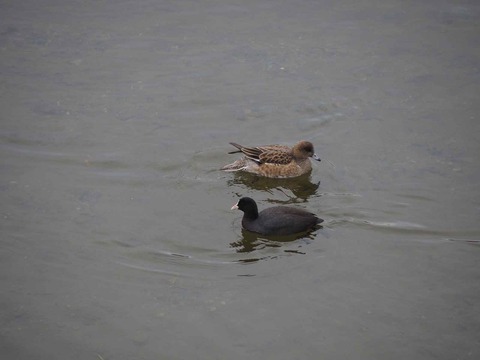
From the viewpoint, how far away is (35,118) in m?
13.4

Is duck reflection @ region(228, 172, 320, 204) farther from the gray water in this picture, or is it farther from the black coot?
the black coot

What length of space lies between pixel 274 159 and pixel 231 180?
0.90 meters

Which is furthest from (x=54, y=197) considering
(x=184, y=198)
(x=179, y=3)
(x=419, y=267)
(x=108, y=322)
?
(x=179, y=3)

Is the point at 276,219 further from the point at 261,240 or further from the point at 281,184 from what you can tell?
the point at 281,184

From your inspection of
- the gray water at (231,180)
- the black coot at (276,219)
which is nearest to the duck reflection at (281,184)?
the gray water at (231,180)

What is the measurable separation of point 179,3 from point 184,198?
26.5 ft

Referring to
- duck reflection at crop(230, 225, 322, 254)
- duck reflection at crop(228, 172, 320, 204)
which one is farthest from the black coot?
duck reflection at crop(228, 172, 320, 204)

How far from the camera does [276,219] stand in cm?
1052

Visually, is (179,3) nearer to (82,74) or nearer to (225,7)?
(225,7)

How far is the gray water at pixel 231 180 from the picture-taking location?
8633 mm

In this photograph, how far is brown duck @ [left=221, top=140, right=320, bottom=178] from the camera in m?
12.2

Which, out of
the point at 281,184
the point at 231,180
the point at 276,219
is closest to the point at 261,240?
the point at 276,219

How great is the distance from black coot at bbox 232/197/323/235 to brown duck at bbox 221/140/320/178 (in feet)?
5.44

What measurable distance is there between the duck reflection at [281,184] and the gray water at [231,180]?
0.04m
